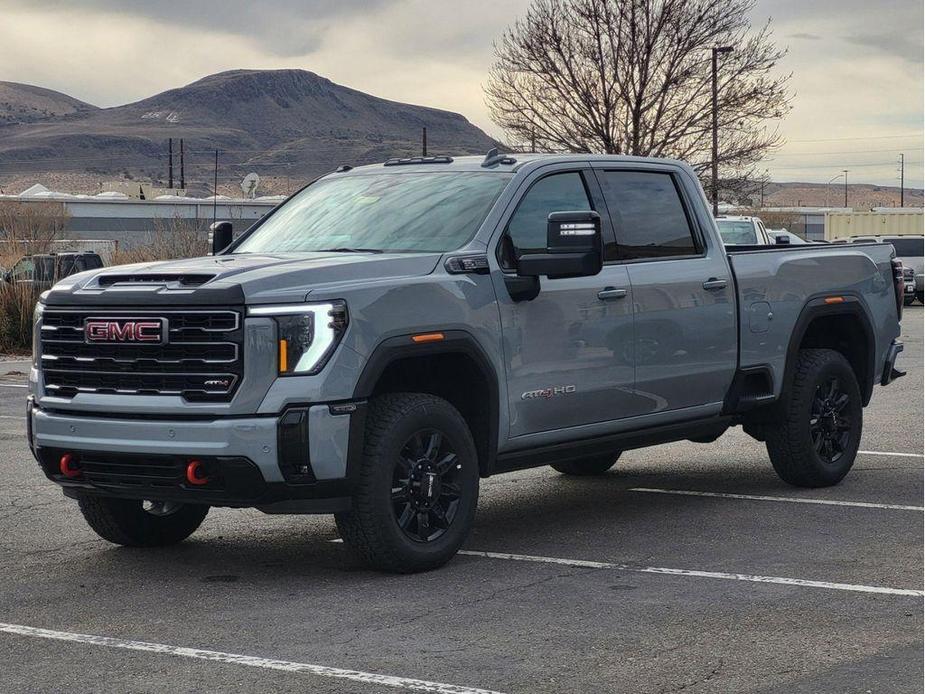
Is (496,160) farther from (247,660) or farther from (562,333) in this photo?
(247,660)

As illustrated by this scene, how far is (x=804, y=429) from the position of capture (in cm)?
968

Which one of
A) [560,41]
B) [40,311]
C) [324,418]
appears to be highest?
[560,41]

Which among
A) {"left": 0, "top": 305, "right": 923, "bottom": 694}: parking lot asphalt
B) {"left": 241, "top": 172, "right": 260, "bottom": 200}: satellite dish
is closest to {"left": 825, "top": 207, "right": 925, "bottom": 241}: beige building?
{"left": 241, "top": 172, "right": 260, "bottom": 200}: satellite dish

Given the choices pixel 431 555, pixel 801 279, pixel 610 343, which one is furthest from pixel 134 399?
pixel 801 279

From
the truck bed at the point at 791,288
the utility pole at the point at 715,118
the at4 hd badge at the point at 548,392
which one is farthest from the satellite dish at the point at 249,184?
the at4 hd badge at the point at 548,392

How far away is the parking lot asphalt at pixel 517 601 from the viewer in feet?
18.0

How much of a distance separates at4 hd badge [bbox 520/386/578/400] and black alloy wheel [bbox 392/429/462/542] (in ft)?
1.96

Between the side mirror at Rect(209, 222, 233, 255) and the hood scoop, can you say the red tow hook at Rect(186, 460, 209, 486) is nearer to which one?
the hood scoop

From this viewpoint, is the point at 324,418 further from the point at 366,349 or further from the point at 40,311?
the point at 40,311

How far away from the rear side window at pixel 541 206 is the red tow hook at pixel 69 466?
2449 mm

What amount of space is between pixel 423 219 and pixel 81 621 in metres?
2.81

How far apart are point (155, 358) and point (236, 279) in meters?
0.52

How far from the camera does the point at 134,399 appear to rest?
22.7ft

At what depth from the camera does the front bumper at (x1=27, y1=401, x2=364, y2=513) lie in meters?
6.67
